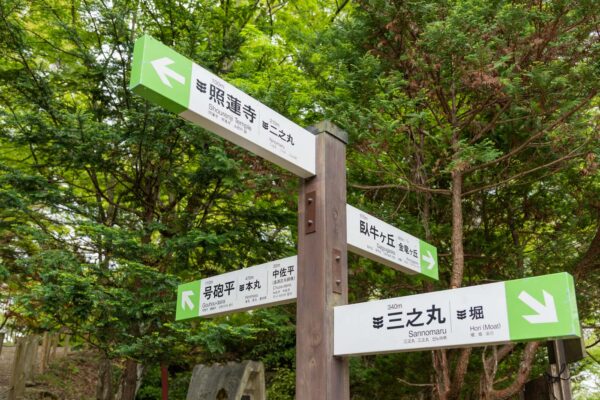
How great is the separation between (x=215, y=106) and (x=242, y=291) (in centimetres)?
121

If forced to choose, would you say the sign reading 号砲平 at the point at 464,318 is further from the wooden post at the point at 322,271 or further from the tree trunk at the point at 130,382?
the tree trunk at the point at 130,382

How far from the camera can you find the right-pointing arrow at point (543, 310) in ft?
6.92

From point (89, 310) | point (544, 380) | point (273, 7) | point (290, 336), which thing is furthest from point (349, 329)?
point (273, 7)

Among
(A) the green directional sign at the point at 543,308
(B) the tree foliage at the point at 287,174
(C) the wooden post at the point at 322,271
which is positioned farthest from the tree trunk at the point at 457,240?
(A) the green directional sign at the point at 543,308

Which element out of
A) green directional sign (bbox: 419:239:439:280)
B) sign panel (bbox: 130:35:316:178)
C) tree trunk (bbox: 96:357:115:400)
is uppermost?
sign panel (bbox: 130:35:316:178)

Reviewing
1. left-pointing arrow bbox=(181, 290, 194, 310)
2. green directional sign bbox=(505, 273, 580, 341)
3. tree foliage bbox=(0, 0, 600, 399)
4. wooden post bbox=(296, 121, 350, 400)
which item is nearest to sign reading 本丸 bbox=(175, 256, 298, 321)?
left-pointing arrow bbox=(181, 290, 194, 310)

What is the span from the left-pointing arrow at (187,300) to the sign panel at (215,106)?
1206 mm

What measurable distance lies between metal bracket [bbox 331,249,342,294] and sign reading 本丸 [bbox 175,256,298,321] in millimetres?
260

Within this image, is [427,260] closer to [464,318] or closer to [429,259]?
[429,259]

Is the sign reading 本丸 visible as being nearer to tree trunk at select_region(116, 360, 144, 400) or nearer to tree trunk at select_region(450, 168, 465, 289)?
tree trunk at select_region(450, 168, 465, 289)

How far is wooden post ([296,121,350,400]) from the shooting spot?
265 cm

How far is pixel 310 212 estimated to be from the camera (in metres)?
2.96

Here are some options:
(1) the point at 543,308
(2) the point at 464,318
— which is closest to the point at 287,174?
(2) the point at 464,318

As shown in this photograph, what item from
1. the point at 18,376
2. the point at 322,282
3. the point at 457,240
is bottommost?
the point at 18,376
